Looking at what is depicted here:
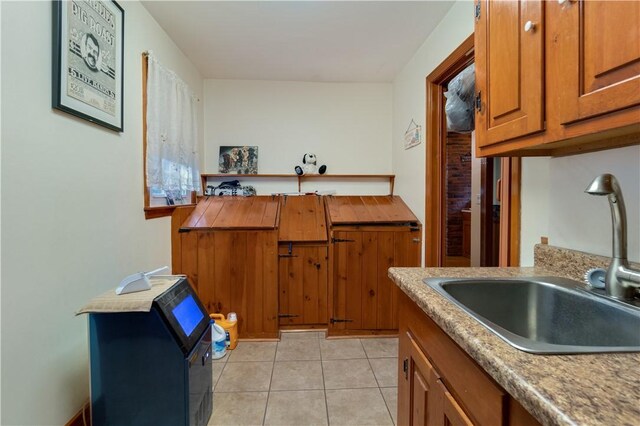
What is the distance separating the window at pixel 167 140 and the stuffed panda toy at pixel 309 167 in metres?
1.03

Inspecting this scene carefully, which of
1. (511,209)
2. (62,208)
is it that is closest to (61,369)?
(62,208)

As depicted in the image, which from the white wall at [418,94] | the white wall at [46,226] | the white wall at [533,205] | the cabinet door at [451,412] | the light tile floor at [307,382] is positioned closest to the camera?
the cabinet door at [451,412]

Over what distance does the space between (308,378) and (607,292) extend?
66.5 inches

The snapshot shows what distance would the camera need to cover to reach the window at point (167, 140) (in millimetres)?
2010

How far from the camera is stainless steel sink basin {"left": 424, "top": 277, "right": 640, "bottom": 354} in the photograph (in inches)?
30.3

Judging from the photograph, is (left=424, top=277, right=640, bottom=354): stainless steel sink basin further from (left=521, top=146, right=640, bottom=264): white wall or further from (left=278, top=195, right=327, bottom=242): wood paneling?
(left=278, top=195, right=327, bottom=242): wood paneling

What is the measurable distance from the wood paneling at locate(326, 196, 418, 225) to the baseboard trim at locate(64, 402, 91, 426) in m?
1.94

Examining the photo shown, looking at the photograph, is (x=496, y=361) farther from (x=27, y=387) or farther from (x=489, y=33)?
(x=27, y=387)

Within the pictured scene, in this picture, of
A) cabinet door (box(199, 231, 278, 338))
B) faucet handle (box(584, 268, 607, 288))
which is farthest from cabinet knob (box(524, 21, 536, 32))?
cabinet door (box(199, 231, 278, 338))

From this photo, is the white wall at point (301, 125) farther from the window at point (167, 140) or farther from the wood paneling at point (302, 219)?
the window at point (167, 140)

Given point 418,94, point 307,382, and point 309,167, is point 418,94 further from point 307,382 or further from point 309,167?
point 307,382

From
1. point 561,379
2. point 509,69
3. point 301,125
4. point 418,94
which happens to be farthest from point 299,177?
point 561,379

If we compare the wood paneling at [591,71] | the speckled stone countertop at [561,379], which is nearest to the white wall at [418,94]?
the wood paneling at [591,71]

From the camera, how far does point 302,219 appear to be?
2.78 m
